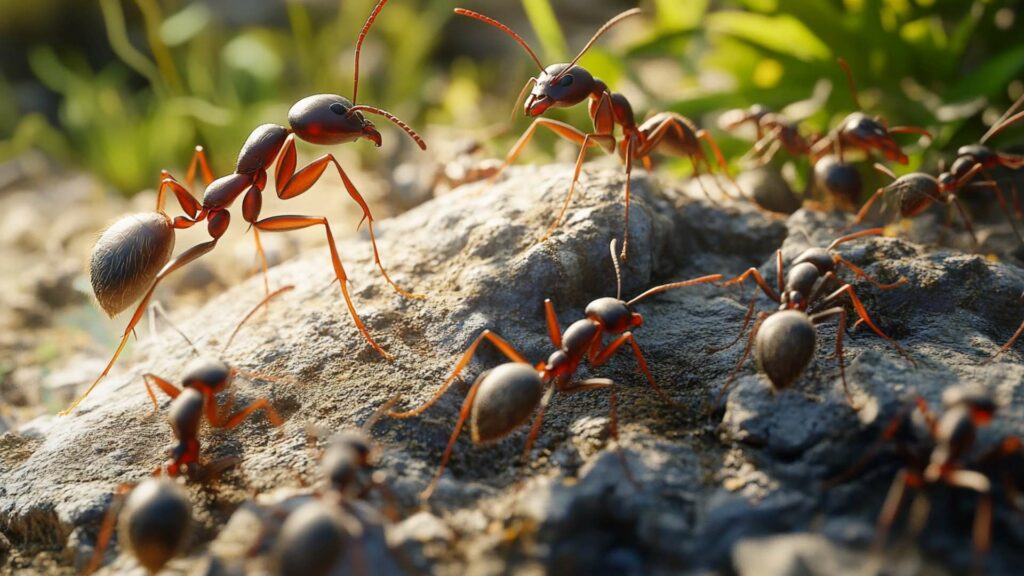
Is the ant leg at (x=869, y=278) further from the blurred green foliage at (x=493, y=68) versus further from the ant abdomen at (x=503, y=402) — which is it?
the blurred green foliage at (x=493, y=68)

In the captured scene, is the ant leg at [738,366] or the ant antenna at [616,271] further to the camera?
the ant antenna at [616,271]

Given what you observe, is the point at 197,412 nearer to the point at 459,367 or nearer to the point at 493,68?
the point at 459,367

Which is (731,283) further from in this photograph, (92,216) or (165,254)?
(92,216)

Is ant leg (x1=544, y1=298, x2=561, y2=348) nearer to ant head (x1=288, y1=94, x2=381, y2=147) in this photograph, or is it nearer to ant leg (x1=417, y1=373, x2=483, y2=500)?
ant leg (x1=417, y1=373, x2=483, y2=500)

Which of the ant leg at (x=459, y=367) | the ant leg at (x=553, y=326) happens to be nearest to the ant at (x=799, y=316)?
the ant leg at (x=553, y=326)

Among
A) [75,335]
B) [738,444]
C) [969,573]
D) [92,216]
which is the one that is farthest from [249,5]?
[969,573]

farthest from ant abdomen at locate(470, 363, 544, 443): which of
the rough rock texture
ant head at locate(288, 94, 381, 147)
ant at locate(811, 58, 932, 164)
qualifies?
ant at locate(811, 58, 932, 164)
